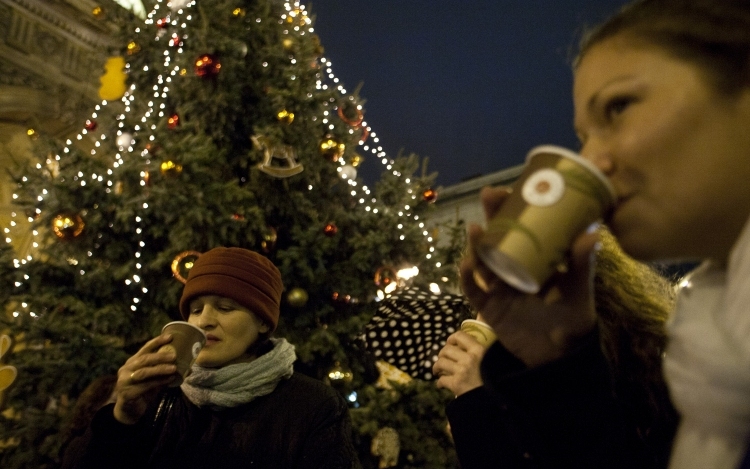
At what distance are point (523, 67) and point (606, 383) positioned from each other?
12285mm

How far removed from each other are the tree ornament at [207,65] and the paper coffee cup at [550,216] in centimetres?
300

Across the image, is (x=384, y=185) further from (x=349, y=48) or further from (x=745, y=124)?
(x=349, y=48)

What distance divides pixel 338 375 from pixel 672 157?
293 cm

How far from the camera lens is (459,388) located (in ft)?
3.34

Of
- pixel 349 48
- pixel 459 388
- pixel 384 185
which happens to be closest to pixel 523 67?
pixel 349 48

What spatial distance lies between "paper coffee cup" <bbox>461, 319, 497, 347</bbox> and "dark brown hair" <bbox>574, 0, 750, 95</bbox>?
0.66 meters

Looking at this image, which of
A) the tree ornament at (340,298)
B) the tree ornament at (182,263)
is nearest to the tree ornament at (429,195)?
the tree ornament at (340,298)

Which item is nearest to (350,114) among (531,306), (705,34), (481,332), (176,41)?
(176,41)

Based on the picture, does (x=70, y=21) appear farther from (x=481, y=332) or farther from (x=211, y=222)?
(x=481, y=332)

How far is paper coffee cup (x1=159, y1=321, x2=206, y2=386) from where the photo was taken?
48.3 inches

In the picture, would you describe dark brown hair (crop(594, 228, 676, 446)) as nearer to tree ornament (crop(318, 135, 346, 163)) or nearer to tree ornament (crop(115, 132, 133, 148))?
tree ornament (crop(318, 135, 346, 163))

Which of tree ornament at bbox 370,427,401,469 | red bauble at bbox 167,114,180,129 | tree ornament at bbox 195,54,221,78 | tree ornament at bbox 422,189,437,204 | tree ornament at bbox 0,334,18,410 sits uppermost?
tree ornament at bbox 195,54,221,78

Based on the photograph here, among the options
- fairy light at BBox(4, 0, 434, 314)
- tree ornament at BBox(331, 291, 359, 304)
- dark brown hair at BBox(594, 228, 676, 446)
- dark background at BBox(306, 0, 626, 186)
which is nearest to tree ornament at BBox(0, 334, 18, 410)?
fairy light at BBox(4, 0, 434, 314)

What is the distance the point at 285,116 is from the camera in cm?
328
